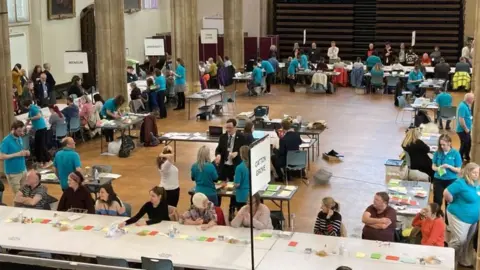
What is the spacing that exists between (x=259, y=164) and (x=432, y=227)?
8.49ft

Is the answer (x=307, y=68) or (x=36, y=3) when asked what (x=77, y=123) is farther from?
(x=307, y=68)

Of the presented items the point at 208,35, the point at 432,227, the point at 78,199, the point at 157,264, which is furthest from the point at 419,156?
the point at 208,35

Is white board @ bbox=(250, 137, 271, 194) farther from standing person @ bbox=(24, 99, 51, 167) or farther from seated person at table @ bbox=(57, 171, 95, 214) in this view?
standing person @ bbox=(24, 99, 51, 167)

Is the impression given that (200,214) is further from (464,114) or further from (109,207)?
(464,114)

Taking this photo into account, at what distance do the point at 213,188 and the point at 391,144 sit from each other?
24.3ft

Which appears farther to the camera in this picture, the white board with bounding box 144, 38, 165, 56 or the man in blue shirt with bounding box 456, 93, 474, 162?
the white board with bounding box 144, 38, 165, 56

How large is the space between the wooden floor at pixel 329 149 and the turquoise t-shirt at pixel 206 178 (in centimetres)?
159

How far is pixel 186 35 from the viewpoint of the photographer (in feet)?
75.7

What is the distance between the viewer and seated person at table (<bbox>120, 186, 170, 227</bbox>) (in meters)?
8.58

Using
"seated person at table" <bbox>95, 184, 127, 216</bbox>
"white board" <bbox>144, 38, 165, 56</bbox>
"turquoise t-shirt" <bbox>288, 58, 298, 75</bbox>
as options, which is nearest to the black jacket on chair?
"seated person at table" <bbox>95, 184, 127, 216</bbox>

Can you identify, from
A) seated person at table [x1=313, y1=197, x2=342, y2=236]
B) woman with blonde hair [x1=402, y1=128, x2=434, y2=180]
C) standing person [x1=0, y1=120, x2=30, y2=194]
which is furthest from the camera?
woman with blonde hair [x1=402, y1=128, x2=434, y2=180]

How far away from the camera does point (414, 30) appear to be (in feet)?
98.5

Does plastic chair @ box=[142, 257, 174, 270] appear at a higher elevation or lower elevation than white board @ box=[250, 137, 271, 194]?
lower

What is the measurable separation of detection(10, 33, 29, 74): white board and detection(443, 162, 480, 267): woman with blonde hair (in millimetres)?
15463
